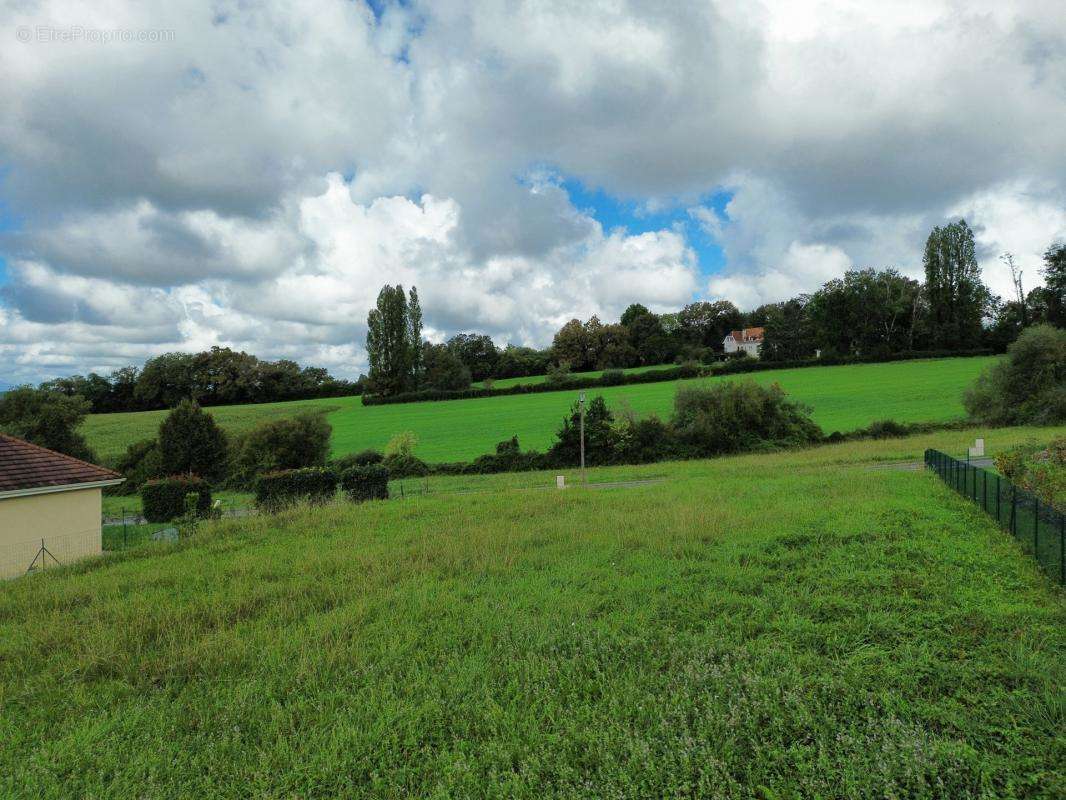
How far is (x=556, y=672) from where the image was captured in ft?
18.3

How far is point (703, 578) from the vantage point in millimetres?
8336

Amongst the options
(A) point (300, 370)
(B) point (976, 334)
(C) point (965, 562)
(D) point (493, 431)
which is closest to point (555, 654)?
(C) point (965, 562)

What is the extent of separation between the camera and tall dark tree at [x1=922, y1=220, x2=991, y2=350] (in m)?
69.6

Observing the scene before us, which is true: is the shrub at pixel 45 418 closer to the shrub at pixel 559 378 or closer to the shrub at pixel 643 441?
the shrub at pixel 643 441

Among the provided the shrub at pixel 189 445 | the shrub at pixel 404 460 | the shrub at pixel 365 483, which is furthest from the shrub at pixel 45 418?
the shrub at pixel 365 483

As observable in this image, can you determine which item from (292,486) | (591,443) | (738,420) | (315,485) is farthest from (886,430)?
(292,486)

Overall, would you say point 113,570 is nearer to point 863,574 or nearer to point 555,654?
point 555,654

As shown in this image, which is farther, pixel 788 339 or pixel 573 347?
pixel 573 347

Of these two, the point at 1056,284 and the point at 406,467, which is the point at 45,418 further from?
the point at 1056,284

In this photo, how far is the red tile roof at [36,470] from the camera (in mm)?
15539

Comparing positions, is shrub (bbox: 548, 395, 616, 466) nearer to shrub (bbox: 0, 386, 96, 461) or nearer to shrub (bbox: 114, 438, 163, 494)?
shrub (bbox: 114, 438, 163, 494)

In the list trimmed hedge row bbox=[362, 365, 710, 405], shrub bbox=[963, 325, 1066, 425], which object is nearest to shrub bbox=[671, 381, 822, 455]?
shrub bbox=[963, 325, 1066, 425]

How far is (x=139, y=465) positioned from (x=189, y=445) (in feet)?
18.6

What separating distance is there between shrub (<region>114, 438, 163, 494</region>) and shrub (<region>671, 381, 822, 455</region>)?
35296 millimetres
